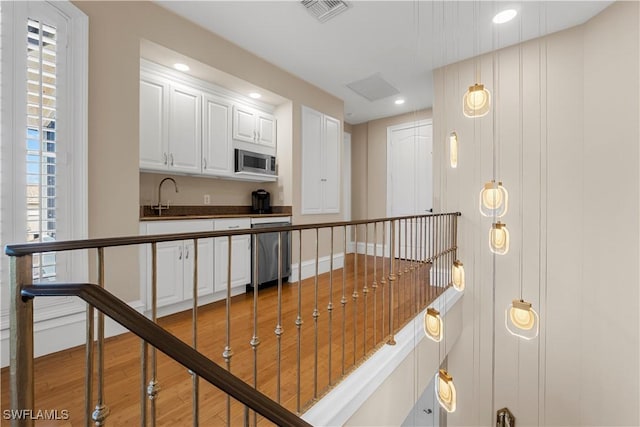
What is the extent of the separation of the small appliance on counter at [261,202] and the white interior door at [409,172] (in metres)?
2.43

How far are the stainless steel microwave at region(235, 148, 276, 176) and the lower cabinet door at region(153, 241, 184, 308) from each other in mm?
1264

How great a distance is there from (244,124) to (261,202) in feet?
3.60

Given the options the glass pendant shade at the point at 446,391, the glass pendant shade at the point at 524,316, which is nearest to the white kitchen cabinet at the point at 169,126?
the glass pendant shade at the point at 446,391

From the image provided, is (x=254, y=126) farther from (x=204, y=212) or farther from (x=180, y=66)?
(x=204, y=212)

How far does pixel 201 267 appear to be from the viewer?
9.16 feet

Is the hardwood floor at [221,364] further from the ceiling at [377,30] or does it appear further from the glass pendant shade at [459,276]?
the ceiling at [377,30]

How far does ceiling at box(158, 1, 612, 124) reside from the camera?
254cm

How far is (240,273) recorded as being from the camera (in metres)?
3.17

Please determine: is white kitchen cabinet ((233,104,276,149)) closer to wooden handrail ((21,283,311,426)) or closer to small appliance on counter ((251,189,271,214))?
small appliance on counter ((251,189,271,214))

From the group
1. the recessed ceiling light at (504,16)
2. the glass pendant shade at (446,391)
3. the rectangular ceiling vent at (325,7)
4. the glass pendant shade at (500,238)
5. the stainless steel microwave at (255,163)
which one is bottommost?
the glass pendant shade at (446,391)

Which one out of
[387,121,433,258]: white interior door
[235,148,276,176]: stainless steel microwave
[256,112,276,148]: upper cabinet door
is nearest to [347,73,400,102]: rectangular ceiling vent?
[387,121,433,258]: white interior door

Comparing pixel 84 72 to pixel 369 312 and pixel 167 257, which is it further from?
pixel 369 312

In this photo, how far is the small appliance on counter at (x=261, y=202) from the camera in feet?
12.8

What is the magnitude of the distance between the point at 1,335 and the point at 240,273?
1830mm
